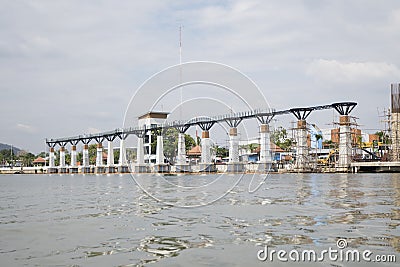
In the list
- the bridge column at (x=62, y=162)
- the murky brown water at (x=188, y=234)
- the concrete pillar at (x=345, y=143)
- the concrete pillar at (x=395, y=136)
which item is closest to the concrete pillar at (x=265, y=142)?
the concrete pillar at (x=345, y=143)

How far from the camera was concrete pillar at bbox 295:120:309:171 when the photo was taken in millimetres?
98312

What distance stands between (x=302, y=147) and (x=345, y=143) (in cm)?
1131

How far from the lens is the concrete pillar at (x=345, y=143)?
89188 millimetres

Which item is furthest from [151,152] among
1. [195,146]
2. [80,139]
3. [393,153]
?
[393,153]

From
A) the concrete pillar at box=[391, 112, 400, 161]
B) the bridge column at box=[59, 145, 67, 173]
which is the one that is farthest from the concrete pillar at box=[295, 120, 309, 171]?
the bridge column at box=[59, 145, 67, 173]

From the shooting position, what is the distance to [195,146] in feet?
408

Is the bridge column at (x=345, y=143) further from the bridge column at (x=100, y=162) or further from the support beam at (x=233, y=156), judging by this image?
the bridge column at (x=100, y=162)

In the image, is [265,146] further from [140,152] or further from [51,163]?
[51,163]

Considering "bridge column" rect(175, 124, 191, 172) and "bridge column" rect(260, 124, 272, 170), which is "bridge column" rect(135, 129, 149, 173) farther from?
"bridge column" rect(260, 124, 272, 170)

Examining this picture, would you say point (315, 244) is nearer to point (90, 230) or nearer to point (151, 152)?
point (90, 230)

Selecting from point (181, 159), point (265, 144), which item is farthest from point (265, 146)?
point (181, 159)

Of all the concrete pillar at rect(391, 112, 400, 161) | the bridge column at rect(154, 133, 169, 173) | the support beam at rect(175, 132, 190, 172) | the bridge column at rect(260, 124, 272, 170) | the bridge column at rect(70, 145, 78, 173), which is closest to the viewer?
the concrete pillar at rect(391, 112, 400, 161)

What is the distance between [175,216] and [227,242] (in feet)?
19.9

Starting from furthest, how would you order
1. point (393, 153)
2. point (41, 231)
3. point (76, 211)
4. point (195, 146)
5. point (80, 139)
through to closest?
point (80, 139)
point (195, 146)
point (393, 153)
point (76, 211)
point (41, 231)
